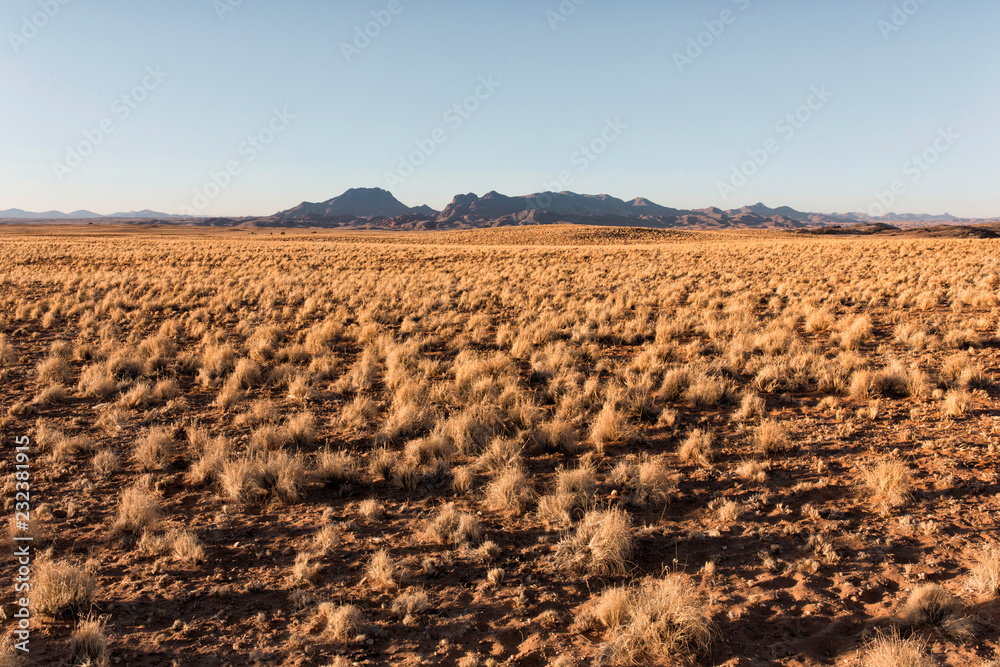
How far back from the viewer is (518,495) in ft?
16.0

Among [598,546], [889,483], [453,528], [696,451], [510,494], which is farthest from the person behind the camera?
[696,451]

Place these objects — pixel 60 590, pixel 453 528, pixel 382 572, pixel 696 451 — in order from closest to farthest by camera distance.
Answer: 1. pixel 60 590
2. pixel 382 572
3. pixel 453 528
4. pixel 696 451

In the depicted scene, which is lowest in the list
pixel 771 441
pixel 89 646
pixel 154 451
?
pixel 89 646

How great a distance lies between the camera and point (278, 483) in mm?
5113

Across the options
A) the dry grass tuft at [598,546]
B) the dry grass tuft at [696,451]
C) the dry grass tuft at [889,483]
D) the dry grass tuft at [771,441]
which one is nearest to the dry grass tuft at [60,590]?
the dry grass tuft at [598,546]

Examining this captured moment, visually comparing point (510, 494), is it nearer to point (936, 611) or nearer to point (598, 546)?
point (598, 546)

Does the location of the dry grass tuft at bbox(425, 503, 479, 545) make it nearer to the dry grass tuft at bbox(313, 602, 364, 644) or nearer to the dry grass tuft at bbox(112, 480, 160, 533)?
the dry grass tuft at bbox(313, 602, 364, 644)

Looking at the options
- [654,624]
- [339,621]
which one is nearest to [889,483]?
[654,624]

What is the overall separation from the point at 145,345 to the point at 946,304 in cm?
1964

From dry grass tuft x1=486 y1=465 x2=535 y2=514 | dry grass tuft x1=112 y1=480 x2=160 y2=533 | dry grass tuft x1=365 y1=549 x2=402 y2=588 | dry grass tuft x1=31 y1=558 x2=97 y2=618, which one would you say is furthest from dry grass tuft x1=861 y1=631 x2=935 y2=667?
dry grass tuft x1=112 y1=480 x2=160 y2=533

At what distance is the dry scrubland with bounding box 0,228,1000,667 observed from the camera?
3.30 metres

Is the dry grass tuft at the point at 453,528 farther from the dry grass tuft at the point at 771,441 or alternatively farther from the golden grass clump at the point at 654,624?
the dry grass tuft at the point at 771,441

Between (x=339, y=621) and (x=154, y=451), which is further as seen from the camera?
(x=154, y=451)

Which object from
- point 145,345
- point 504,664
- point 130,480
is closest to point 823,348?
point 504,664
